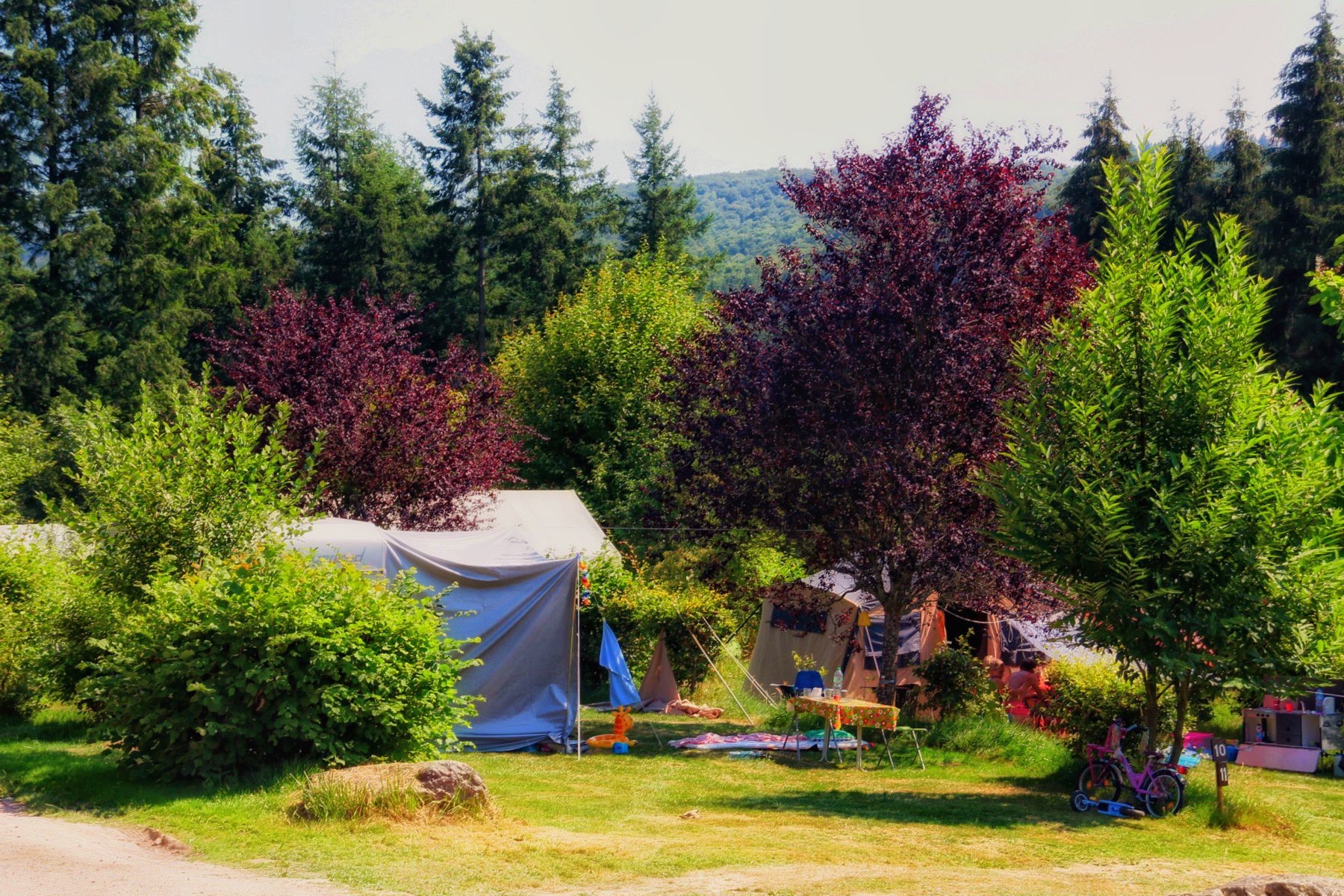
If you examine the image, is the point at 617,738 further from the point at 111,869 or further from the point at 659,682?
the point at 111,869

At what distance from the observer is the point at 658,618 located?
1714cm

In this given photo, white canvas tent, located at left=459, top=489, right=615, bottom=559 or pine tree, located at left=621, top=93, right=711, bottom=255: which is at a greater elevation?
pine tree, located at left=621, top=93, right=711, bottom=255

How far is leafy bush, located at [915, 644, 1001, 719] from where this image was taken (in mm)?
13922

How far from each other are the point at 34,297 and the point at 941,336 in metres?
21.7

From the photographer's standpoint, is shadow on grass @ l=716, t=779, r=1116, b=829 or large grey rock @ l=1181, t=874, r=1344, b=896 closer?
large grey rock @ l=1181, t=874, r=1344, b=896

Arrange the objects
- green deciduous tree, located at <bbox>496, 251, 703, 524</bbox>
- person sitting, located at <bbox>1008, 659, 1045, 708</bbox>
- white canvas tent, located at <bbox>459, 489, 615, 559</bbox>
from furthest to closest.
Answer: green deciduous tree, located at <bbox>496, 251, 703, 524</bbox> < white canvas tent, located at <bbox>459, 489, 615, 559</bbox> < person sitting, located at <bbox>1008, 659, 1045, 708</bbox>

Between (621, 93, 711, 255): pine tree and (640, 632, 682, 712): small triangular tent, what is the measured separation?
25.8 m

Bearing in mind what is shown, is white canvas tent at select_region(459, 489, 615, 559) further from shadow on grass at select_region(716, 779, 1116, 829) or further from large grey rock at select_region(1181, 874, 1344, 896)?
large grey rock at select_region(1181, 874, 1344, 896)

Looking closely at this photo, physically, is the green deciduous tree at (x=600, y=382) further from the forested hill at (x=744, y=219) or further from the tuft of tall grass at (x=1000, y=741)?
the forested hill at (x=744, y=219)

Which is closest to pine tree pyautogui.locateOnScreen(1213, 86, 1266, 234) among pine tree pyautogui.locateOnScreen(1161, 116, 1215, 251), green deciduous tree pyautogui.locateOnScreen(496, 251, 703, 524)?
pine tree pyautogui.locateOnScreen(1161, 116, 1215, 251)

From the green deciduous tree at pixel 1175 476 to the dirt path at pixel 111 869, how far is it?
22.3 ft

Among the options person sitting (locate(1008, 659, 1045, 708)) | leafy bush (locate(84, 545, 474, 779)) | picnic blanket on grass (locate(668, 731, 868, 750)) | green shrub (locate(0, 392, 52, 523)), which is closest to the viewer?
leafy bush (locate(84, 545, 474, 779))

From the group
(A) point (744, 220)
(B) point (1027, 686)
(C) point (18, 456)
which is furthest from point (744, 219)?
(B) point (1027, 686)

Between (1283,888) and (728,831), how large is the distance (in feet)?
14.8
